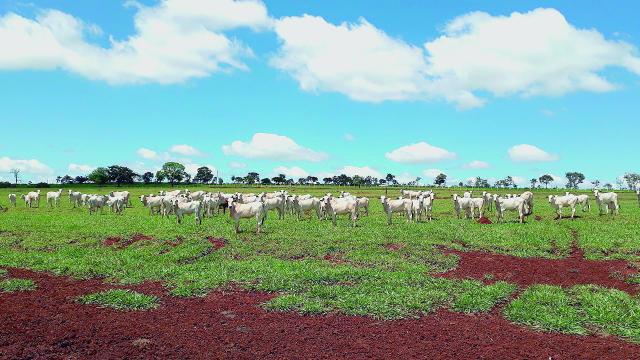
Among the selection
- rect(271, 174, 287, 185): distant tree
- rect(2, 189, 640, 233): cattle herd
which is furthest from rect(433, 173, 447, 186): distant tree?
rect(2, 189, 640, 233): cattle herd

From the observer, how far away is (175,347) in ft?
35.9

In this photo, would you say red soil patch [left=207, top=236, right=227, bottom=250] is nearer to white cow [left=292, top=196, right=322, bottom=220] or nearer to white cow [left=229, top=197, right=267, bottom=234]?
white cow [left=229, top=197, right=267, bottom=234]

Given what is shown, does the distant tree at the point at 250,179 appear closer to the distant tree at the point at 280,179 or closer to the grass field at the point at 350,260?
the distant tree at the point at 280,179

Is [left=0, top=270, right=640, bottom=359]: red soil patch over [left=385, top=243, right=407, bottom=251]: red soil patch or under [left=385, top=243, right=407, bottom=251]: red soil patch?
under

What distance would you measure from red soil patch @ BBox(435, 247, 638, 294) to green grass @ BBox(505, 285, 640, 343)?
1.39 metres

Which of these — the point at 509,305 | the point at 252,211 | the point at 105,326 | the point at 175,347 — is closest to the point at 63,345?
the point at 105,326

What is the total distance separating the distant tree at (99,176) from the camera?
508 ft

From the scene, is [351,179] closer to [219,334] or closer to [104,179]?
[104,179]

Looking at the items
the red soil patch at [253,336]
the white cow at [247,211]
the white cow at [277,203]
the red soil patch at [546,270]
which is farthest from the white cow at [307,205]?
the red soil patch at [253,336]

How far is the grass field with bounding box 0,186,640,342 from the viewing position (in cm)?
1382

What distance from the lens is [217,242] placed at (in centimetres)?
2411

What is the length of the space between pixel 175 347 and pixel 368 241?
1408 cm

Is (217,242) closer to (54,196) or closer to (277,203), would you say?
(277,203)

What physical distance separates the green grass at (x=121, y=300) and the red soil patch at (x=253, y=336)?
34cm
